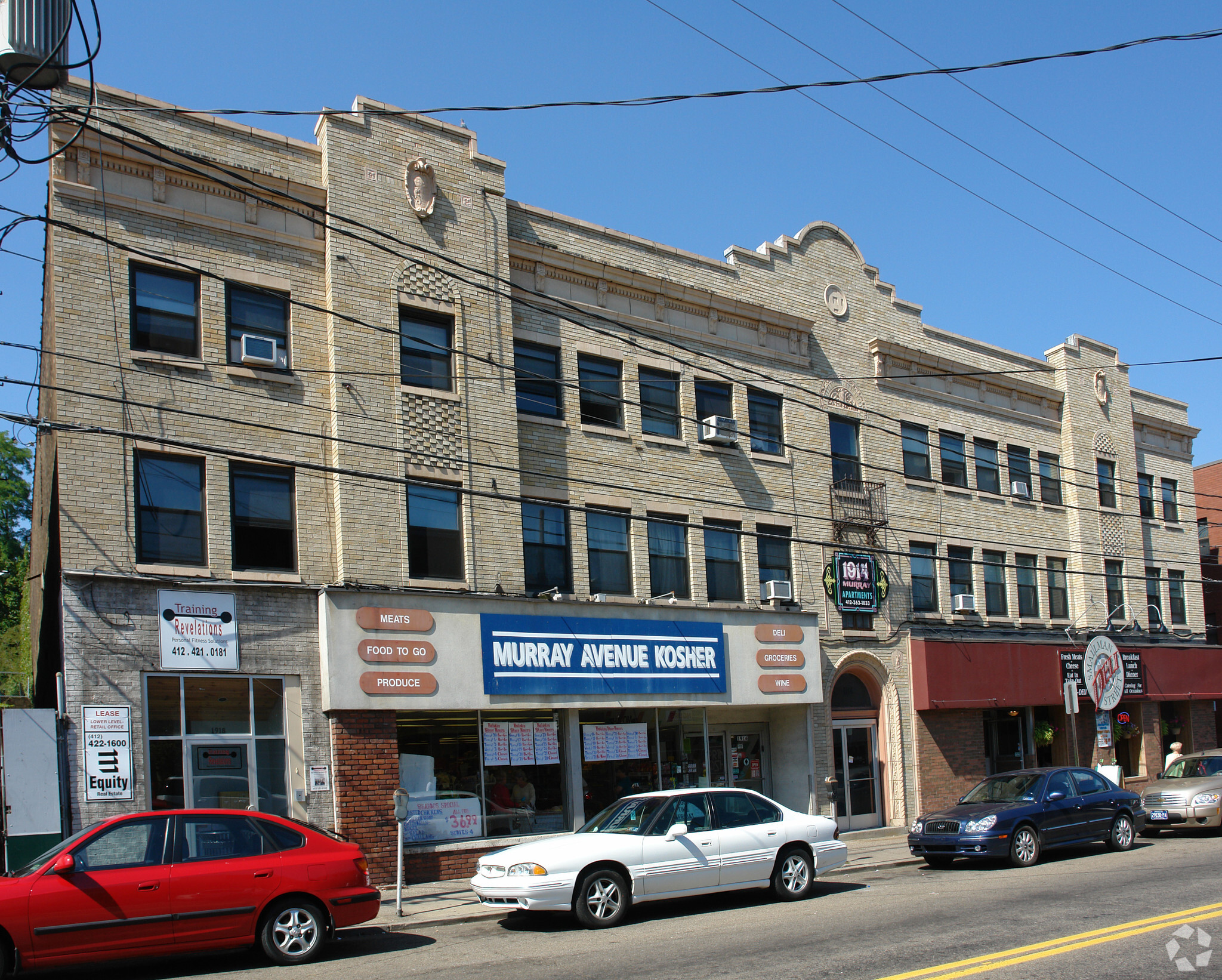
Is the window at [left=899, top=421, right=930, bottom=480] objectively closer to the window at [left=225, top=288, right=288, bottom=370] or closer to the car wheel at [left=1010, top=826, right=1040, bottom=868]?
the car wheel at [left=1010, top=826, right=1040, bottom=868]

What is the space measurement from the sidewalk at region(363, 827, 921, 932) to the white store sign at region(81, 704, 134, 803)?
3.75m


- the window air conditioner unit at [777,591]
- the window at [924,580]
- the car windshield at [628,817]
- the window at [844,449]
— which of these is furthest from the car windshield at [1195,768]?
the car windshield at [628,817]

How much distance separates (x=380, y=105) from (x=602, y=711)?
10898mm

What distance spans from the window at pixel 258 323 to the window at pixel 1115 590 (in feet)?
76.6

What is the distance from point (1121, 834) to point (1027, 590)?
36.9ft

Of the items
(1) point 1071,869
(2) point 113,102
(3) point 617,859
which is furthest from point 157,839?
(1) point 1071,869

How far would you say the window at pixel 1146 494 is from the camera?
33219 millimetres

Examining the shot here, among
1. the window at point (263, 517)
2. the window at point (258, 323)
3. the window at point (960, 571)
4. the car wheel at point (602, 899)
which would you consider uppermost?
the window at point (258, 323)

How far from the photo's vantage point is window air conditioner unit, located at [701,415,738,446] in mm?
22281

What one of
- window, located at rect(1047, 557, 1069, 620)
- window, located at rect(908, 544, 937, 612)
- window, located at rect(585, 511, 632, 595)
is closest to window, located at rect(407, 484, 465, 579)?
window, located at rect(585, 511, 632, 595)

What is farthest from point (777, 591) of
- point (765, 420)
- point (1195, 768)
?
point (1195, 768)

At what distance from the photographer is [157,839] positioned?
10.6 m

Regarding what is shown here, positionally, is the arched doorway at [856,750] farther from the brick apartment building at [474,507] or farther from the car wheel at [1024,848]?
the car wheel at [1024,848]

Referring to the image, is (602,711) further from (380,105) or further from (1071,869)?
(380,105)
